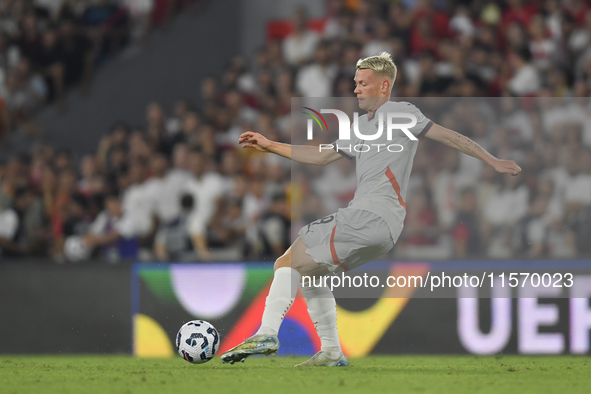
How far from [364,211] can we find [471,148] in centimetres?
86

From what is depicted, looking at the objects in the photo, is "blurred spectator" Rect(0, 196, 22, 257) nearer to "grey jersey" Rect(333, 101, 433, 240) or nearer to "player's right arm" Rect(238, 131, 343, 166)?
"player's right arm" Rect(238, 131, 343, 166)

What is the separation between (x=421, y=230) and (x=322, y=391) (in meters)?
3.99

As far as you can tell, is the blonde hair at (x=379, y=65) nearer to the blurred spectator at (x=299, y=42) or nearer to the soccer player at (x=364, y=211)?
the soccer player at (x=364, y=211)

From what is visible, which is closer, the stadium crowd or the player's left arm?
the player's left arm

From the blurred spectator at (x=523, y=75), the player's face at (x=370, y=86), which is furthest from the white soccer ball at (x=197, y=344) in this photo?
the blurred spectator at (x=523, y=75)

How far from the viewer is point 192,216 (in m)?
9.59

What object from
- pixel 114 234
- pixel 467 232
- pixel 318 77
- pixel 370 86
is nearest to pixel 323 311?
pixel 370 86

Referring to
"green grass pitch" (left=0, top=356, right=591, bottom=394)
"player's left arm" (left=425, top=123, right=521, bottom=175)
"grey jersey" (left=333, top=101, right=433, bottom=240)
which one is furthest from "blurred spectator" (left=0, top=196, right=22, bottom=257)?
"player's left arm" (left=425, top=123, right=521, bottom=175)

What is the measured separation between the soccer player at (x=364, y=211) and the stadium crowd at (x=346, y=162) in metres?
2.74

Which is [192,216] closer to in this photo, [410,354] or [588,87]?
→ [410,354]

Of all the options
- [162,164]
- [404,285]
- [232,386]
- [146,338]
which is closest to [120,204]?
[162,164]

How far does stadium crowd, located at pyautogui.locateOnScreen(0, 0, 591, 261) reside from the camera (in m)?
8.81

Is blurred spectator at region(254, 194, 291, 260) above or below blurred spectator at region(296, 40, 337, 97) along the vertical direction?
below

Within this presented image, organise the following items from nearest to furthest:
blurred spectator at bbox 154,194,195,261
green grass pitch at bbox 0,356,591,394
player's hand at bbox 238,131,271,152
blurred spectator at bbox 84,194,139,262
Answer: green grass pitch at bbox 0,356,591,394 → player's hand at bbox 238,131,271,152 → blurred spectator at bbox 154,194,195,261 → blurred spectator at bbox 84,194,139,262
